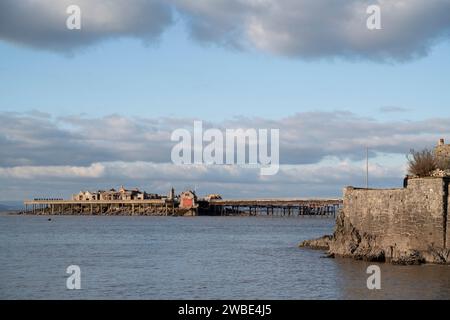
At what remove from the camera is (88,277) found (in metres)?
34.9

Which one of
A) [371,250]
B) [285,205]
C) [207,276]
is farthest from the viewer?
[285,205]

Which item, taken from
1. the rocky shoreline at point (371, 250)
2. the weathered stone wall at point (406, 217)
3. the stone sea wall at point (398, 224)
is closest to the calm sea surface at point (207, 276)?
the rocky shoreline at point (371, 250)

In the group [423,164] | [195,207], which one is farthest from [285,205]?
[423,164]

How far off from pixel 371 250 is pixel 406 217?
347cm

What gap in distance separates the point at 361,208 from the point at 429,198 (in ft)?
23.6

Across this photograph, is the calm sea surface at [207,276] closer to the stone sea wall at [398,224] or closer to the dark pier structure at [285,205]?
the stone sea wall at [398,224]

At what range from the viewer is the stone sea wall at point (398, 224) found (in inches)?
1444

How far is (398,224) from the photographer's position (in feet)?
129

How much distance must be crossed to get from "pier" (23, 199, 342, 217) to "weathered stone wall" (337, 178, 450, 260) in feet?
316

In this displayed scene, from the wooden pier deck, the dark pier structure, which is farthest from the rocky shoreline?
the wooden pier deck

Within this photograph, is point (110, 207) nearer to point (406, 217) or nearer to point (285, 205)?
point (285, 205)

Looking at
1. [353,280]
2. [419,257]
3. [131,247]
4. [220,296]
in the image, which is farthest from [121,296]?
[131,247]
